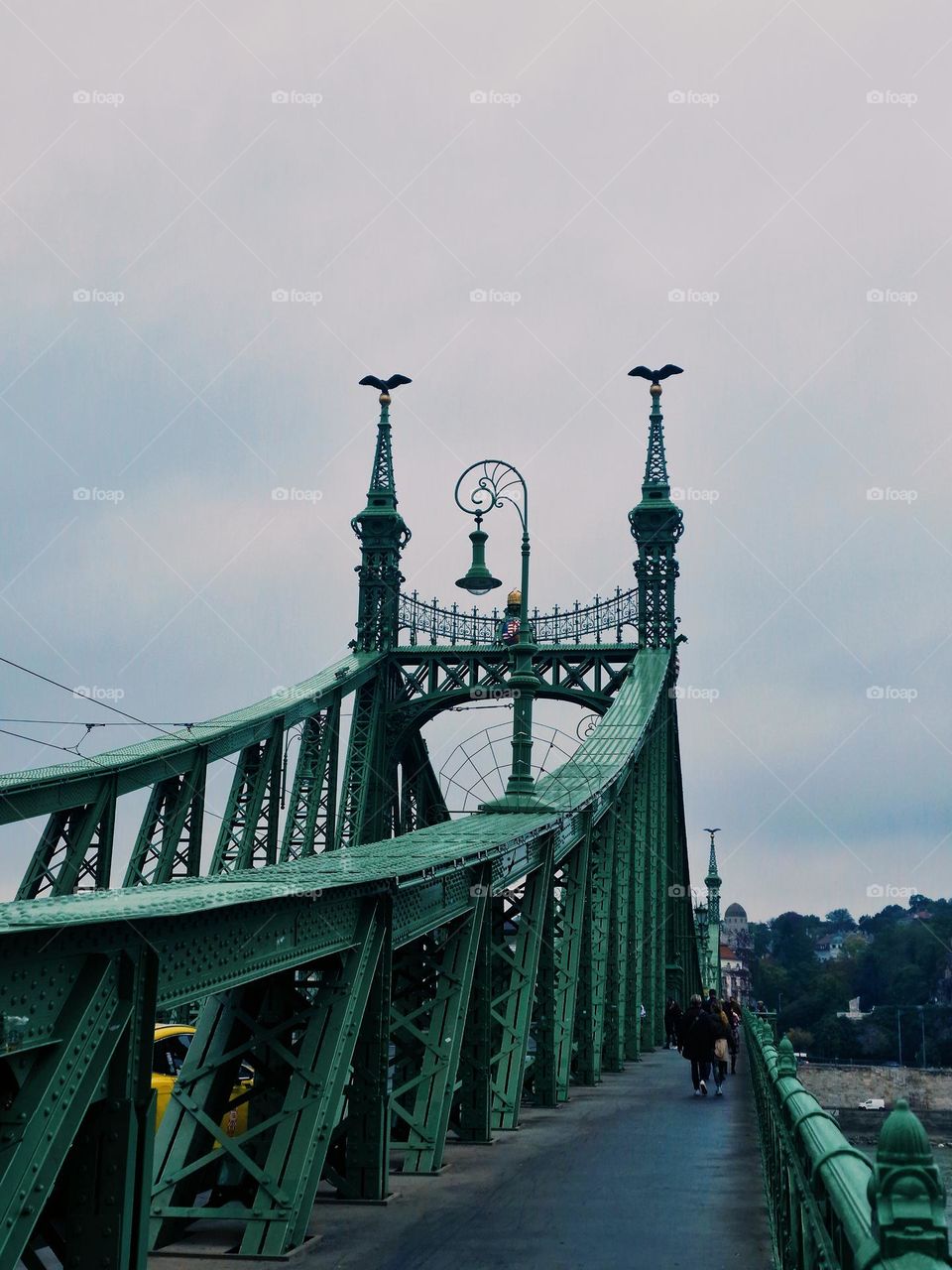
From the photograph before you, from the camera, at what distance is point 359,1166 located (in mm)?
12391

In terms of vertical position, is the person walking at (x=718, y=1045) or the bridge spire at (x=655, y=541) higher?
the bridge spire at (x=655, y=541)

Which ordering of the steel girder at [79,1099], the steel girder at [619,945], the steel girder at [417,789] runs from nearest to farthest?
the steel girder at [79,1099] → the steel girder at [619,945] → the steel girder at [417,789]

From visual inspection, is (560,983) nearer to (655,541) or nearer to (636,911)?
(636,911)

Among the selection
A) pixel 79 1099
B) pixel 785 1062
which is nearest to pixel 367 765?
pixel 785 1062

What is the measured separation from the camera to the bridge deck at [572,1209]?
33.8ft

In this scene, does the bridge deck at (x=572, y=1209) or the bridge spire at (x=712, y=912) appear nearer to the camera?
the bridge deck at (x=572, y=1209)

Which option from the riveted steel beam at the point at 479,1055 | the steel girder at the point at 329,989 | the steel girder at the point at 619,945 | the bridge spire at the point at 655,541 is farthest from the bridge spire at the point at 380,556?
the riveted steel beam at the point at 479,1055

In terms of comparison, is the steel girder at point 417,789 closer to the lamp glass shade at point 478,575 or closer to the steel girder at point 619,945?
→ the steel girder at point 619,945

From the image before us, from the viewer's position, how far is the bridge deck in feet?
33.8

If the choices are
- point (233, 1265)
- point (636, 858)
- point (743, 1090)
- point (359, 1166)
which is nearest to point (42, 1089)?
point (233, 1265)

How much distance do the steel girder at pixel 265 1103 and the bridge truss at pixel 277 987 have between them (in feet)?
0.07

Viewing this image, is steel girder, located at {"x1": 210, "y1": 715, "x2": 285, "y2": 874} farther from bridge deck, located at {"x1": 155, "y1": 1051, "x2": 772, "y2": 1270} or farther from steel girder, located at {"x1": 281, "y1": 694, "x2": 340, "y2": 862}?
bridge deck, located at {"x1": 155, "y1": 1051, "x2": 772, "y2": 1270}

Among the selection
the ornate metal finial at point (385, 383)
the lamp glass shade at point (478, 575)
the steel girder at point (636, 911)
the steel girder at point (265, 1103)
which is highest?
the ornate metal finial at point (385, 383)

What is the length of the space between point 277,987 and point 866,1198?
800 cm
